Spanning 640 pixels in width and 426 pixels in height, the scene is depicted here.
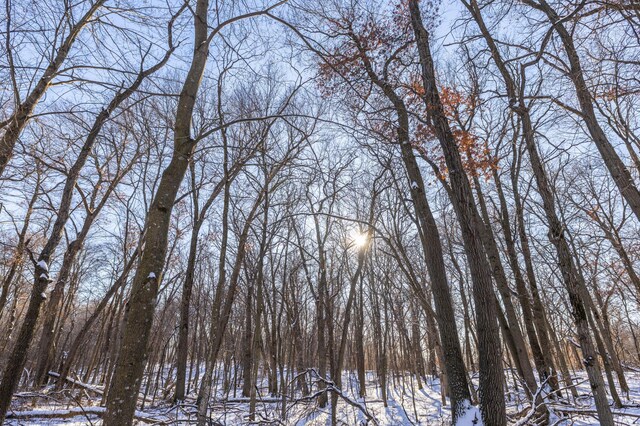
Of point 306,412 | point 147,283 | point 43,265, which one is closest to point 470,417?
point 306,412

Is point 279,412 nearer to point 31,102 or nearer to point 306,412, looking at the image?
point 306,412

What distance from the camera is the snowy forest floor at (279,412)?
4.16 m

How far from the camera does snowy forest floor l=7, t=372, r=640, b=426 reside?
416 centimetres

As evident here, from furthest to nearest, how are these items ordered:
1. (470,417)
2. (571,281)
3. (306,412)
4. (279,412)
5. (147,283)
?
(279,412)
(571,281)
(306,412)
(470,417)
(147,283)

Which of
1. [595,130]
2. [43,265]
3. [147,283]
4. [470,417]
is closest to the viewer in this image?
[147,283]

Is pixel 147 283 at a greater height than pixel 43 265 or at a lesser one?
lesser

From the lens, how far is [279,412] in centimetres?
861

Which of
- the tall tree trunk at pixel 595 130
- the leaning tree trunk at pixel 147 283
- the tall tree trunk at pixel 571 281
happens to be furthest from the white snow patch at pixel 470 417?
the tall tree trunk at pixel 595 130

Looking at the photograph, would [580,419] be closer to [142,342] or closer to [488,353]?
[488,353]

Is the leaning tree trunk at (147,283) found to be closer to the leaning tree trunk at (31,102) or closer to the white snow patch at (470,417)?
the leaning tree trunk at (31,102)

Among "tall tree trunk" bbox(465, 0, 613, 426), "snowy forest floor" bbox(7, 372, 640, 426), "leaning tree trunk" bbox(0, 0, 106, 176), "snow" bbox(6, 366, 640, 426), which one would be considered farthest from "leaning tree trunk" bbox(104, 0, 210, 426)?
"tall tree trunk" bbox(465, 0, 613, 426)

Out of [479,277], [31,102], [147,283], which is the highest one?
[31,102]

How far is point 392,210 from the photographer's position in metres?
11.0

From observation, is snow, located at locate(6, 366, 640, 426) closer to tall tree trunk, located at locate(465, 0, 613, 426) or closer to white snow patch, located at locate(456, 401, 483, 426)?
white snow patch, located at locate(456, 401, 483, 426)
